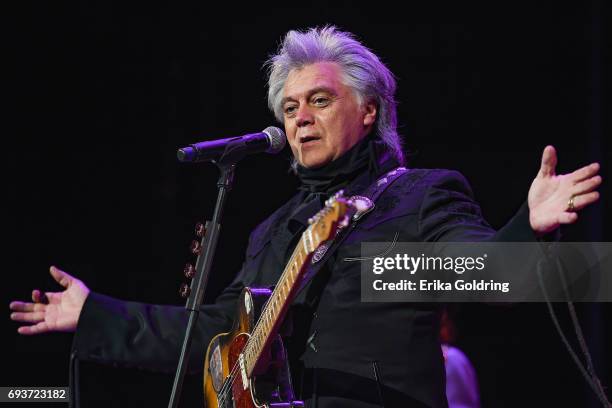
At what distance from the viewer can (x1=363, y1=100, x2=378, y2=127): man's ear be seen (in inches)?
115

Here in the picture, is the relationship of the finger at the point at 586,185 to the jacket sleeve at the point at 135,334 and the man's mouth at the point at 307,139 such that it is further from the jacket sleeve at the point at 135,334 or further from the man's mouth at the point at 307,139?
the jacket sleeve at the point at 135,334

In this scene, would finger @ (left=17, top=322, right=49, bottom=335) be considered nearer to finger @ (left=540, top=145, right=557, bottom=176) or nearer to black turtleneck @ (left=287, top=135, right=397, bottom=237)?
black turtleneck @ (left=287, top=135, right=397, bottom=237)

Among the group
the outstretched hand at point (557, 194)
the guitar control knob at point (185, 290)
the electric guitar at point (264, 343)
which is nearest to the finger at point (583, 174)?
the outstretched hand at point (557, 194)

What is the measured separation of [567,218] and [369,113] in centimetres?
135

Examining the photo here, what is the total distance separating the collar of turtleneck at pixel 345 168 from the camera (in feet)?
8.93

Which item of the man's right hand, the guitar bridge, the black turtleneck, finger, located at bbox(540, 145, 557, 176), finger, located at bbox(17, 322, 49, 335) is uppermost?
the black turtleneck

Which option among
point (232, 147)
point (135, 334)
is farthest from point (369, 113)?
point (135, 334)

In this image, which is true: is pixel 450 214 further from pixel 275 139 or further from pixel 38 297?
pixel 38 297

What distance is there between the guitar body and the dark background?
6.61 ft

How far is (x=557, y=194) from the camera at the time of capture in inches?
67.8

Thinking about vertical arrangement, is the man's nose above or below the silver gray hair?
below

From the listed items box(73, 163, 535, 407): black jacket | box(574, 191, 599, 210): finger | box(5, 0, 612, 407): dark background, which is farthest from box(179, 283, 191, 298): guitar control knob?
box(5, 0, 612, 407): dark background

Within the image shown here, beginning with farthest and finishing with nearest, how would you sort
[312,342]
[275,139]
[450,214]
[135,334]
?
[135,334], [275,139], [312,342], [450,214]

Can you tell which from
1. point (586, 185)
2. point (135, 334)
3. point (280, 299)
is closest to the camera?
point (586, 185)
